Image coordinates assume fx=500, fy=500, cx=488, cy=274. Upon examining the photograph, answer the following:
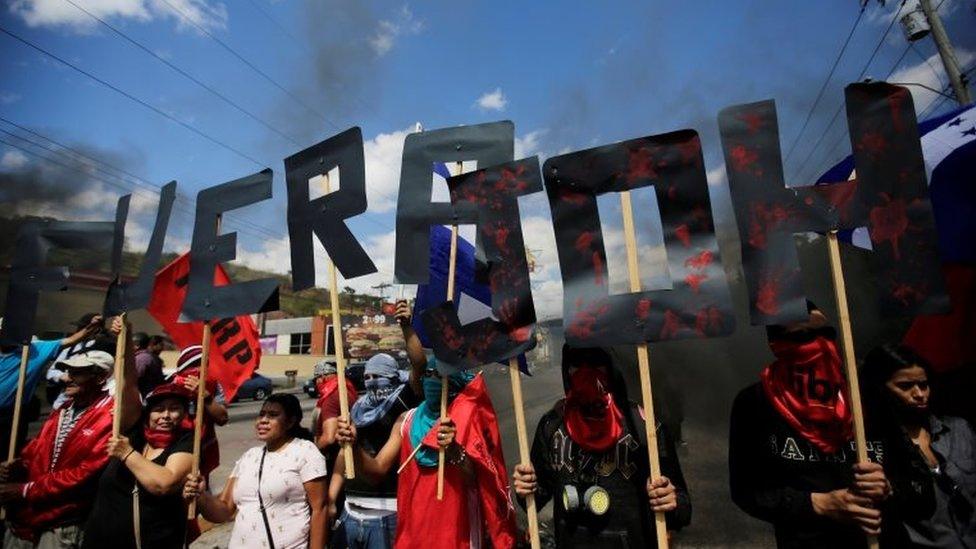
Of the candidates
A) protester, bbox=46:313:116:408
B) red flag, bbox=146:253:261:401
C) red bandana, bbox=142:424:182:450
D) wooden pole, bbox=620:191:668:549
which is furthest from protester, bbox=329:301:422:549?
protester, bbox=46:313:116:408

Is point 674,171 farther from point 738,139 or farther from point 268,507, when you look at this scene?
point 268,507

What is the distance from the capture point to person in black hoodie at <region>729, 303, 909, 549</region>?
2146 millimetres

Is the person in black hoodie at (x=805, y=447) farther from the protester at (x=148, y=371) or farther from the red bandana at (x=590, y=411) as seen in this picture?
the protester at (x=148, y=371)

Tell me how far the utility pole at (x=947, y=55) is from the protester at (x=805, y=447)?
8.84 m

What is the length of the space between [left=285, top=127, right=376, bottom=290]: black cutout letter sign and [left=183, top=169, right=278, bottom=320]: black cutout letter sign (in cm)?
21

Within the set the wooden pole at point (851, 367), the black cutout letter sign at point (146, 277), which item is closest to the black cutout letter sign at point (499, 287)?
the wooden pole at point (851, 367)

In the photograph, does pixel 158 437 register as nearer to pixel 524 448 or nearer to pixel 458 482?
pixel 458 482

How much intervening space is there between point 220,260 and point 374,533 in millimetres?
1947

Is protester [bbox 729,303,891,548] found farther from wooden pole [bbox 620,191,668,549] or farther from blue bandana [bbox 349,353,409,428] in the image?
blue bandana [bbox 349,353,409,428]

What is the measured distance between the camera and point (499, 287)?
2492 millimetres

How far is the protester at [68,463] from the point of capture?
3113 mm

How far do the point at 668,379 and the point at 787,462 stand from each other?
11.8 metres

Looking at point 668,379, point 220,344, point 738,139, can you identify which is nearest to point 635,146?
point 738,139

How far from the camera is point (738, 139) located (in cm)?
216
